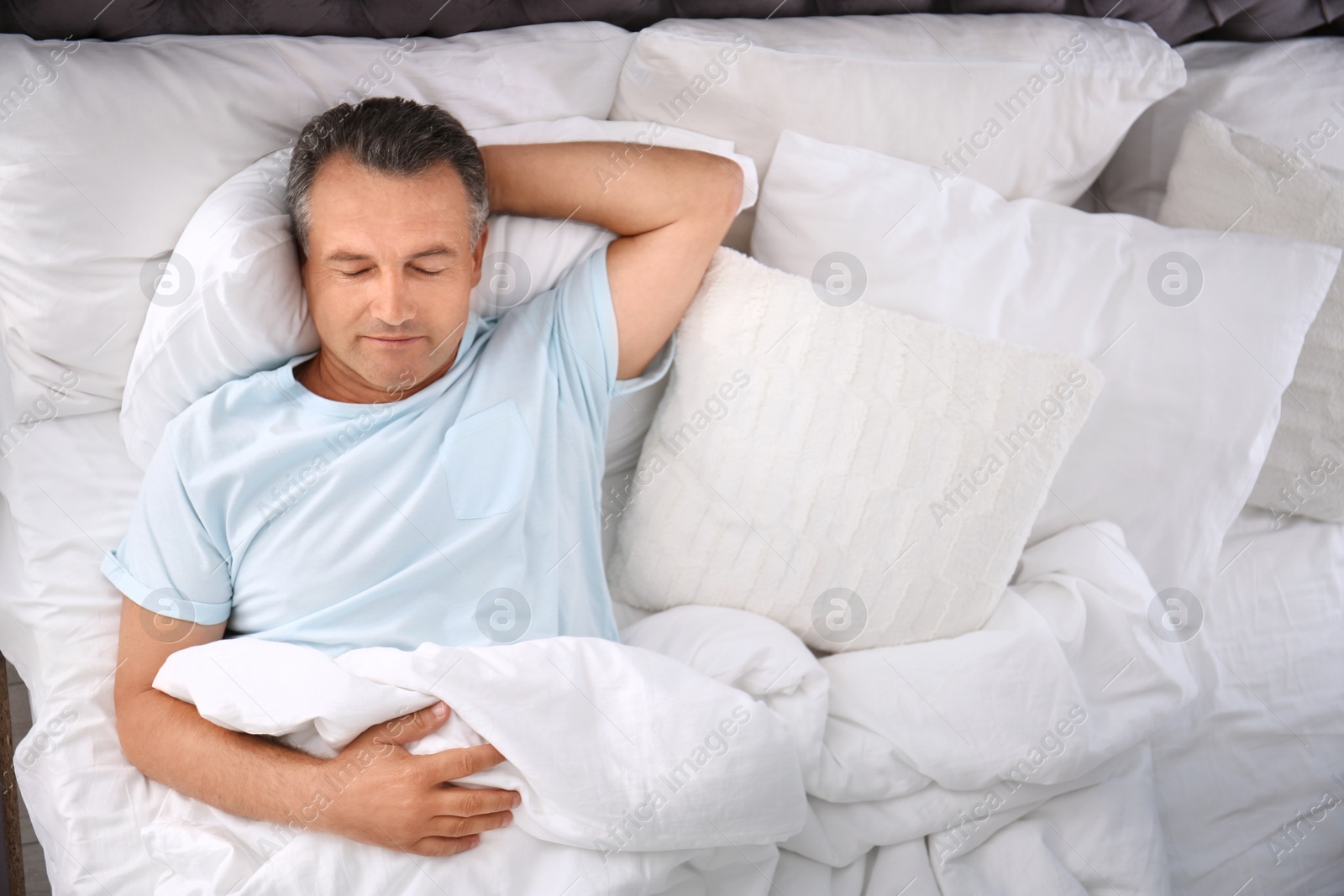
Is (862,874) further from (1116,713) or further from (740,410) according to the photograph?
(740,410)

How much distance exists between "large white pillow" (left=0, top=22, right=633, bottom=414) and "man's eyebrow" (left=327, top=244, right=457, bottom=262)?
26 centimetres

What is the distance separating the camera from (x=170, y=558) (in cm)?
123

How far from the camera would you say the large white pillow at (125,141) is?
4.11 feet

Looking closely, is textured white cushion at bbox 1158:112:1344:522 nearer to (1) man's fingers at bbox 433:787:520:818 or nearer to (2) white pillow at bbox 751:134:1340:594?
(2) white pillow at bbox 751:134:1340:594

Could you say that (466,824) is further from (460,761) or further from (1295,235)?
(1295,235)

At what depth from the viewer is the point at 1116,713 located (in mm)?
1290

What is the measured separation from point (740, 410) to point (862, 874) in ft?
2.13

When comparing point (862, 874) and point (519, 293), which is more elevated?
point (519, 293)

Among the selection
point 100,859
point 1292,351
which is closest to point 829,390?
point 1292,351

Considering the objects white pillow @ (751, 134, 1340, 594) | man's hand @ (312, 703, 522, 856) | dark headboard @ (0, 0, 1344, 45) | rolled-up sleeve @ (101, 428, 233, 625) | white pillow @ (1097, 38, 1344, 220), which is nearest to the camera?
man's hand @ (312, 703, 522, 856)

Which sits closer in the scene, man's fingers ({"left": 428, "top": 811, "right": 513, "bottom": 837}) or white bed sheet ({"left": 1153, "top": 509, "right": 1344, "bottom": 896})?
man's fingers ({"left": 428, "top": 811, "right": 513, "bottom": 837})

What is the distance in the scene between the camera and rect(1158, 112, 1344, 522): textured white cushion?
62.0 inches

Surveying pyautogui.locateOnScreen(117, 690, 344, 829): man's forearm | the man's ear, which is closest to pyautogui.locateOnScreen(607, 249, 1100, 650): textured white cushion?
the man's ear

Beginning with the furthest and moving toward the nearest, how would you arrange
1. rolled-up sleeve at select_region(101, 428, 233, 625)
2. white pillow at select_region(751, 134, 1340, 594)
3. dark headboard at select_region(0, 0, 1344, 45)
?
white pillow at select_region(751, 134, 1340, 594)
dark headboard at select_region(0, 0, 1344, 45)
rolled-up sleeve at select_region(101, 428, 233, 625)
